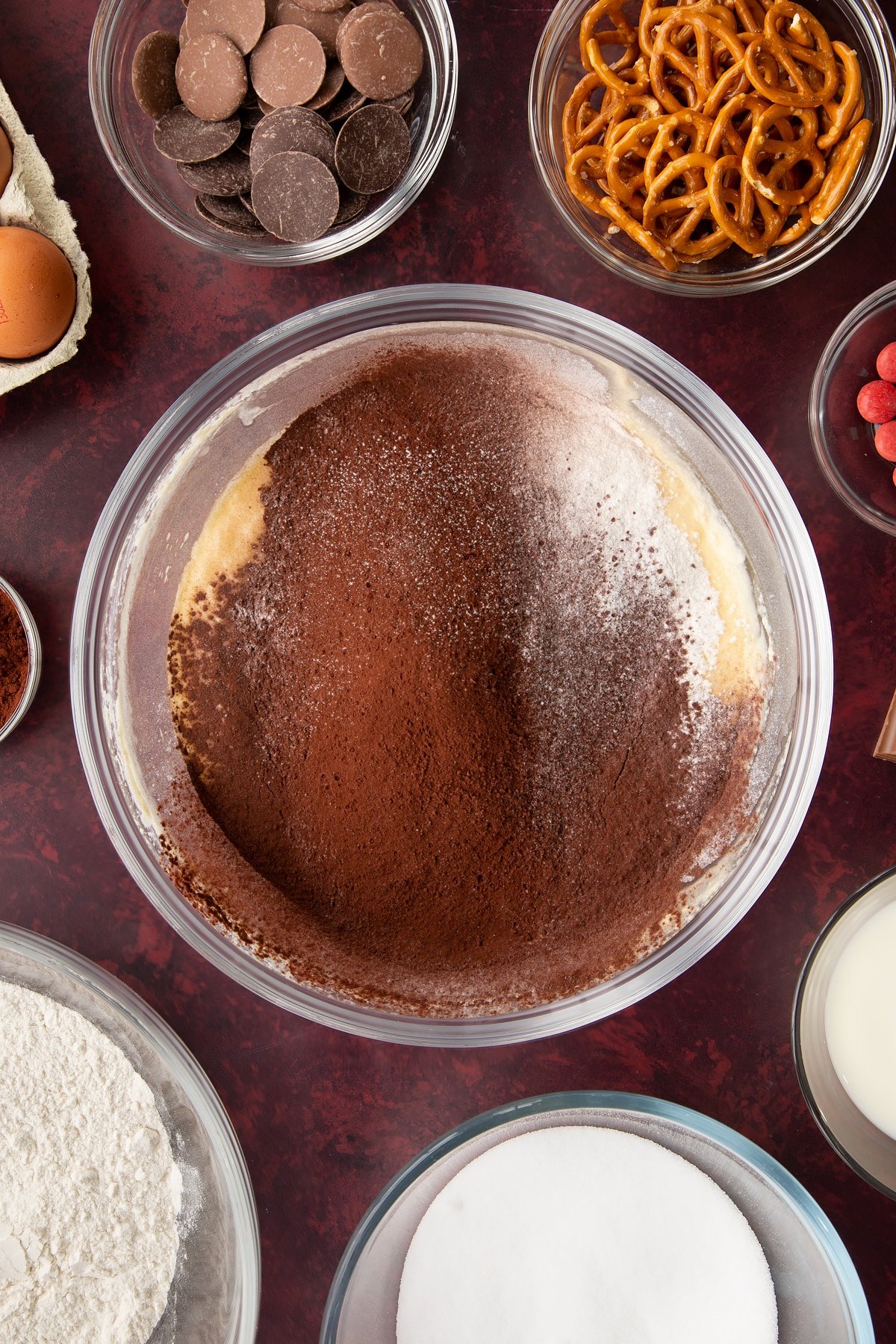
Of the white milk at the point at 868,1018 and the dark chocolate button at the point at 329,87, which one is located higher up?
the dark chocolate button at the point at 329,87

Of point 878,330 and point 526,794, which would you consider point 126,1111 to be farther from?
point 878,330

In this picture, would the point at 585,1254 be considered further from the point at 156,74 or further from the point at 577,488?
the point at 156,74

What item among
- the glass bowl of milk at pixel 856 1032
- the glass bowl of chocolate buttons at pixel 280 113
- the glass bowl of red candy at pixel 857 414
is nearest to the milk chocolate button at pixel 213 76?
the glass bowl of chocolate buttons at pixel 280 113

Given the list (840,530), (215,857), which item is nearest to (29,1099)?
(215,857)

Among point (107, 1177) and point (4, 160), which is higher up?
point (4, 160)

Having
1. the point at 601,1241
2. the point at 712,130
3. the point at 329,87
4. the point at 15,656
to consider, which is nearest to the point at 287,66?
the point at 329,87

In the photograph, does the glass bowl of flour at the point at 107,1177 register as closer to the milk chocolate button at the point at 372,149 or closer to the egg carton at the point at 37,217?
the egg carton at the point at 37,217
